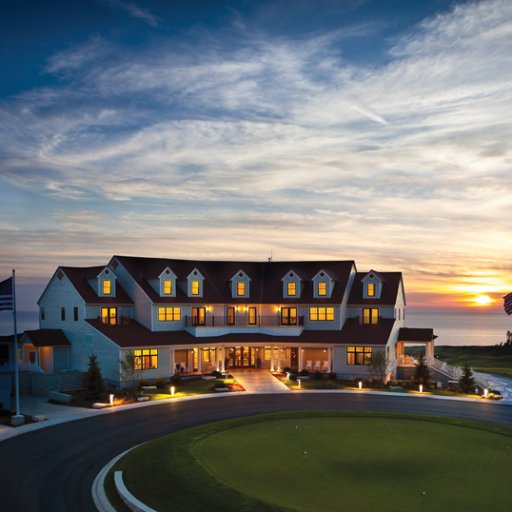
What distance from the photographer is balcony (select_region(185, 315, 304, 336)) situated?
52.8m

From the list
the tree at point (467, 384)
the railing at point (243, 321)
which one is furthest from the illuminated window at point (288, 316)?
the tree at point (467, 384)

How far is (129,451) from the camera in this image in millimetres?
24781

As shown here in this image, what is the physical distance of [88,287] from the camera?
5103 cm

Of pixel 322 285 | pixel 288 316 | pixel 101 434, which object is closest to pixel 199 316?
pixel 288 316

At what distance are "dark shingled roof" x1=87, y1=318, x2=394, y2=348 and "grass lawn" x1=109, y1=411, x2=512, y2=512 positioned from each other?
1937 cm

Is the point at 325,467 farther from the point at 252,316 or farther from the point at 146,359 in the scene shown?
the point at 252,316

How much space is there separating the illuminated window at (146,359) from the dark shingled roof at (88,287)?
6505 millimetres

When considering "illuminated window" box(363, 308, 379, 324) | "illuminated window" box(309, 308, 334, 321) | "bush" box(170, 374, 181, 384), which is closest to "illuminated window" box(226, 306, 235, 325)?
"illuminated window" box(309, 308, 334, 321)

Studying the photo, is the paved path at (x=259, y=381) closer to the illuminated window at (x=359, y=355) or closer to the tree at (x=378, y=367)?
the illuminated window at (x=359, y=355)

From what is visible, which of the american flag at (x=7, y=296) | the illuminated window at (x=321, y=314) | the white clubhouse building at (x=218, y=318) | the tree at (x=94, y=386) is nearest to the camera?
the american flag at (x=7, y=296)

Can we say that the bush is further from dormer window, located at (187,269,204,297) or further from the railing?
dormer window, located at (187,269,204,297)

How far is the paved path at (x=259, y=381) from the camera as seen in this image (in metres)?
43.6

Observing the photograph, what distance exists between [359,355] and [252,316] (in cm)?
1178

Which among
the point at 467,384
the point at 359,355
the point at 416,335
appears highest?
the point at 416,335
